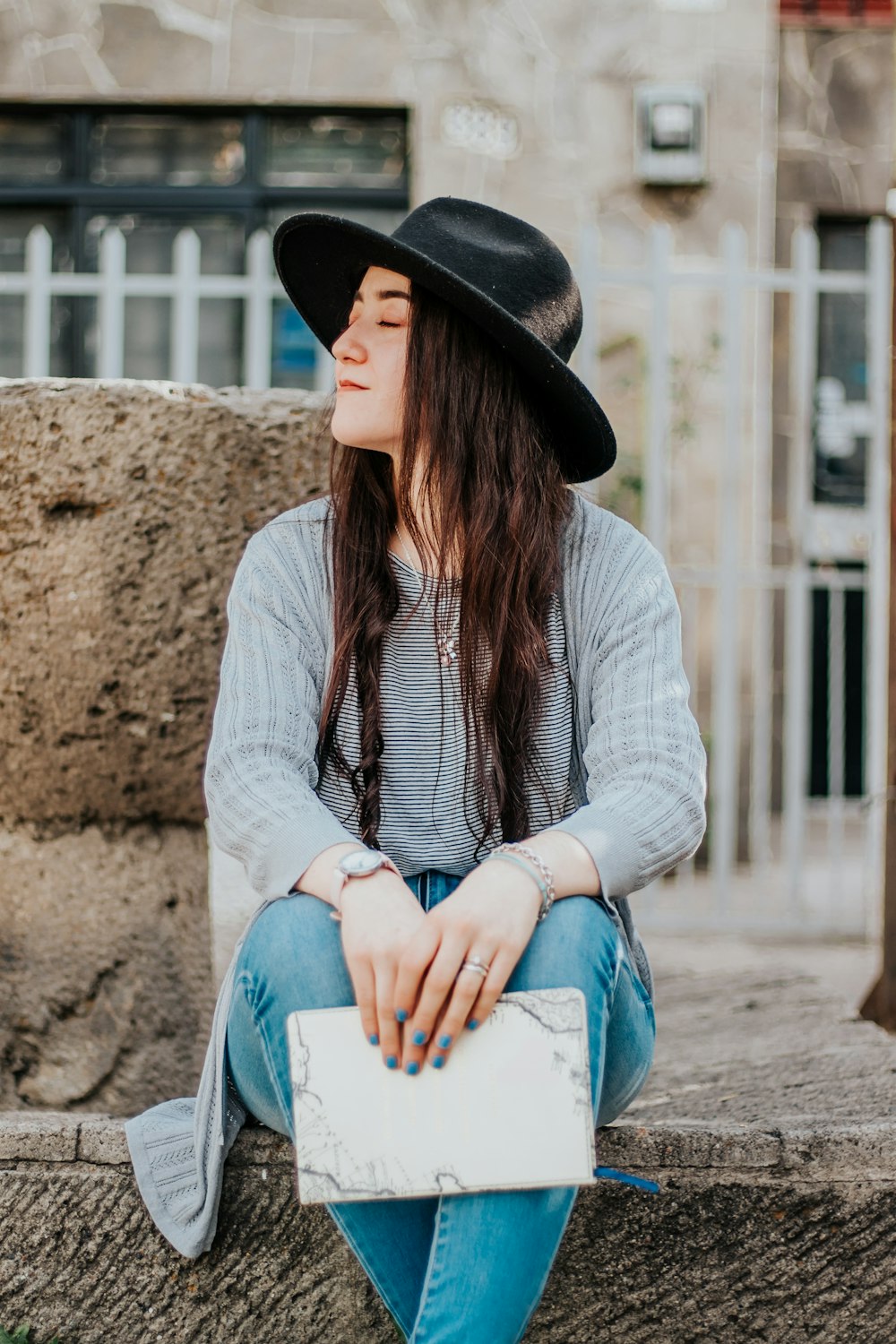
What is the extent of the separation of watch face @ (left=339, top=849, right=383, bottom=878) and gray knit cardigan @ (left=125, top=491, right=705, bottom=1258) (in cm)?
5

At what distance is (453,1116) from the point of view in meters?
1.34

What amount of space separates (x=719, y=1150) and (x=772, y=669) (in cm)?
494

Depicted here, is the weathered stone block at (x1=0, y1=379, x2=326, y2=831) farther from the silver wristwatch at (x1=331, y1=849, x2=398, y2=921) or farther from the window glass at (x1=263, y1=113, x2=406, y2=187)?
the window glass at (x1=263, y1=113, x2=406, y2=187)

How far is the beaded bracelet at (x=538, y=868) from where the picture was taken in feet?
4.70

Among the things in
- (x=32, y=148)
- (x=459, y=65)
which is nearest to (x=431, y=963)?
(x=459, y=65)

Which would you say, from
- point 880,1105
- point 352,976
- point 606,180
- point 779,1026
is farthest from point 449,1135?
point 606,180

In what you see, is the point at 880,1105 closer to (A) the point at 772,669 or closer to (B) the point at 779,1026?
Result: (B) the point at 779,1026

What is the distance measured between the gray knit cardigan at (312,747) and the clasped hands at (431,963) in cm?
14

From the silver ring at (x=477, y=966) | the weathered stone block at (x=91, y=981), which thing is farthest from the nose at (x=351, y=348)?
the weathered stone block at (x=91, y=981)

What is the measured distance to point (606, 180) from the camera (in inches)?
224

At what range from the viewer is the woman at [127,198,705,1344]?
1.48m

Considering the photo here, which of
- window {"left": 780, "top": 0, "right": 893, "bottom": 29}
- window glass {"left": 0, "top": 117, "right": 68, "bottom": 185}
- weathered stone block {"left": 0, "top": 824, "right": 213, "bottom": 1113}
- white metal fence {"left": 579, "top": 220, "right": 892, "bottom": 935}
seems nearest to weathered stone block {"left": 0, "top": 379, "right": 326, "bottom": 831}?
weathered stone block {"left": 0, "top": 824, "right": 213, "bottom": 1113}

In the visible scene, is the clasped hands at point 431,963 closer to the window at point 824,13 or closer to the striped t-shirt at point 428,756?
the striped t-shirt at point 428,756

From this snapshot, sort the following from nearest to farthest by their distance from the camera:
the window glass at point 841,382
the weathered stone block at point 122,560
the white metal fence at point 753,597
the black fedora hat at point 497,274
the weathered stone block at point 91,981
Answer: the black fedora hat at point 497,274, the weathered stone block at point 122,560, the weathered stone block at point 91,981, the white metal fence at point 753,597, the window glass at point 841,382
